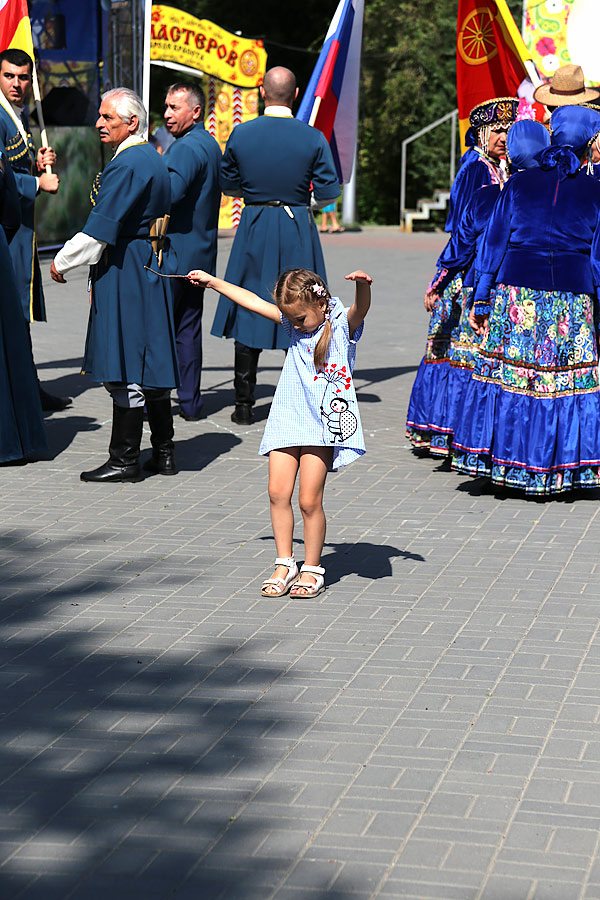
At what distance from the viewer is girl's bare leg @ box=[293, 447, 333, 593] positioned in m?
5.43

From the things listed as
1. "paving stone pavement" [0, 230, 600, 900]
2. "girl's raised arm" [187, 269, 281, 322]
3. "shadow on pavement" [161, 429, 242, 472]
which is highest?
"girl's raised arm" [187, 269, 281, 322]

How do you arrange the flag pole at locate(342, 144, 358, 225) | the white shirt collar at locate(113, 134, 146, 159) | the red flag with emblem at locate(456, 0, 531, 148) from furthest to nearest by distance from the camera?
the flag pole at locate(342, 144, 358, 225)
the red flag with emblem at locate(456, 0, 531, 148)
the white shirt collar at locate(113, 134, 146, 159)

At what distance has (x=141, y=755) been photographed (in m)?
3.94

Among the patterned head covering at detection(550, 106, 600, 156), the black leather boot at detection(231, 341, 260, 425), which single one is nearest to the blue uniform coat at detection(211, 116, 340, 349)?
the black leather boot at detection(231, 341, 260, 425)

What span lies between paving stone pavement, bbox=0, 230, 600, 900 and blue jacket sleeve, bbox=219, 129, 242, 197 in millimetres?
2255

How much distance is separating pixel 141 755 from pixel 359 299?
208cm

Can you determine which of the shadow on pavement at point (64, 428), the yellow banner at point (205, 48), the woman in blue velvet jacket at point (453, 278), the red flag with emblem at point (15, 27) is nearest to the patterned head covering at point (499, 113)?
the woman in blue velvet jacket at point (453, 278)

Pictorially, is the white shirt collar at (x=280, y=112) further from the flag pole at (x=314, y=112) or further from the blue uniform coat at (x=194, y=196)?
the flag pole at (x=314, y=112)

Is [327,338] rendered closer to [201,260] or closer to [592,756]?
[592,756]

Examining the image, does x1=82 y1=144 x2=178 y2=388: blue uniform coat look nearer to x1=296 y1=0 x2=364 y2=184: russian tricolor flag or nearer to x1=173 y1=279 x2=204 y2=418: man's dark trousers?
x1=173 y1=279 x2=204 y2=418: man's dark trousers

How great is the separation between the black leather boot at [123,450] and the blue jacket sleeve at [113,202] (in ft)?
3.16

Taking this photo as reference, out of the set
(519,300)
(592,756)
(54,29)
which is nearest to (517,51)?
(519,300)

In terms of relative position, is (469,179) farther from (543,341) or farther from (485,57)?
(485,57)

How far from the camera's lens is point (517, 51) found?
8.59 meters
